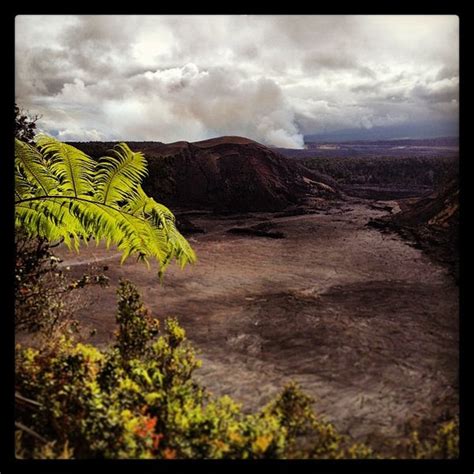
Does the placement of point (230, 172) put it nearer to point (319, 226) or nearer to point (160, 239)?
point (319, 226)

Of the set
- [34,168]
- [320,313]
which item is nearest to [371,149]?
[320,313]

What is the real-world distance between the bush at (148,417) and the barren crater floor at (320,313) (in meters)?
0.17

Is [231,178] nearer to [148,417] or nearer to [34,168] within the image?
[34,168]

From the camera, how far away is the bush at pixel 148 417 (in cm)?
245

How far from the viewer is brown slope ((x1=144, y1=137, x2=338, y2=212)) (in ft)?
15.2

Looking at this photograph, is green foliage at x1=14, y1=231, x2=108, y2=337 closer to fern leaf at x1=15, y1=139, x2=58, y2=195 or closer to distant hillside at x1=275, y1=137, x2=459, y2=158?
fern leaf at x1=15, y1=139, x2=58, y2=195

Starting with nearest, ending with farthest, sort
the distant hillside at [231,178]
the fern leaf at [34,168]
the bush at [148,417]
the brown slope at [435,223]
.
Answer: the bush at [148,417] < the fern leaf at [34,168] < the brown slope at [435,223] < the distant hillside at [231,178]

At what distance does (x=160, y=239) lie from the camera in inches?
135

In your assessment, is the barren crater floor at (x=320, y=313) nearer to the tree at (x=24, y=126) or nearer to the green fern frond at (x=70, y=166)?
the green fern frond at (x=70, y=166)

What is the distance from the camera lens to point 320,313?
348 cm

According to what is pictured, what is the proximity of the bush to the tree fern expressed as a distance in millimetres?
882

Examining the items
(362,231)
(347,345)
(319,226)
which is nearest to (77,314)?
(347,345)

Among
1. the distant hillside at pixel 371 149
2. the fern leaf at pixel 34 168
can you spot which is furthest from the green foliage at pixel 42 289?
the distant hillside at pixel 371 149
